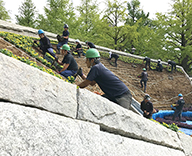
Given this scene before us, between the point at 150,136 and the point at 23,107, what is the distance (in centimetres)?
223

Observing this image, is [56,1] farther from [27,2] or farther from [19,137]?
[19,137]

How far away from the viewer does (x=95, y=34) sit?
84.1ft

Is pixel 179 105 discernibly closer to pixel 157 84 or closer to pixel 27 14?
pixel 157 84

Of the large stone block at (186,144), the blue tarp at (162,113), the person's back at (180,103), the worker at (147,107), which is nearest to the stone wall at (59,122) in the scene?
the large stone block at (186,144)

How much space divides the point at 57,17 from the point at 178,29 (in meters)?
17.0

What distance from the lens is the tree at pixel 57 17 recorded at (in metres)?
22.2

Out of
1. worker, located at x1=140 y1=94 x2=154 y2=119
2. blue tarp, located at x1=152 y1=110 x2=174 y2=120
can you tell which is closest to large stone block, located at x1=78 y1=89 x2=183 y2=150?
worker, located at x1=140 y1=94 x2=154 y2=119

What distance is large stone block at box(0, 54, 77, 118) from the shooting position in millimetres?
1772

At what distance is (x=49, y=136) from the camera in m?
1.60

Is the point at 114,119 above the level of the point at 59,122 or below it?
below

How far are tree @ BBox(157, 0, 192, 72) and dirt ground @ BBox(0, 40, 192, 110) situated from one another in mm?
5890

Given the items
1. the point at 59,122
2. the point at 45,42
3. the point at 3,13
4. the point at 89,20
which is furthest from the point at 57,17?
the point at 59,122

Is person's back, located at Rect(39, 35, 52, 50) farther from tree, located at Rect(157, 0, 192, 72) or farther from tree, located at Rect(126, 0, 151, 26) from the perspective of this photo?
tree, located at Rect(126, 0, 151, 26)

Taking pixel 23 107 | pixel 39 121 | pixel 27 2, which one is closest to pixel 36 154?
pixel 39 121
